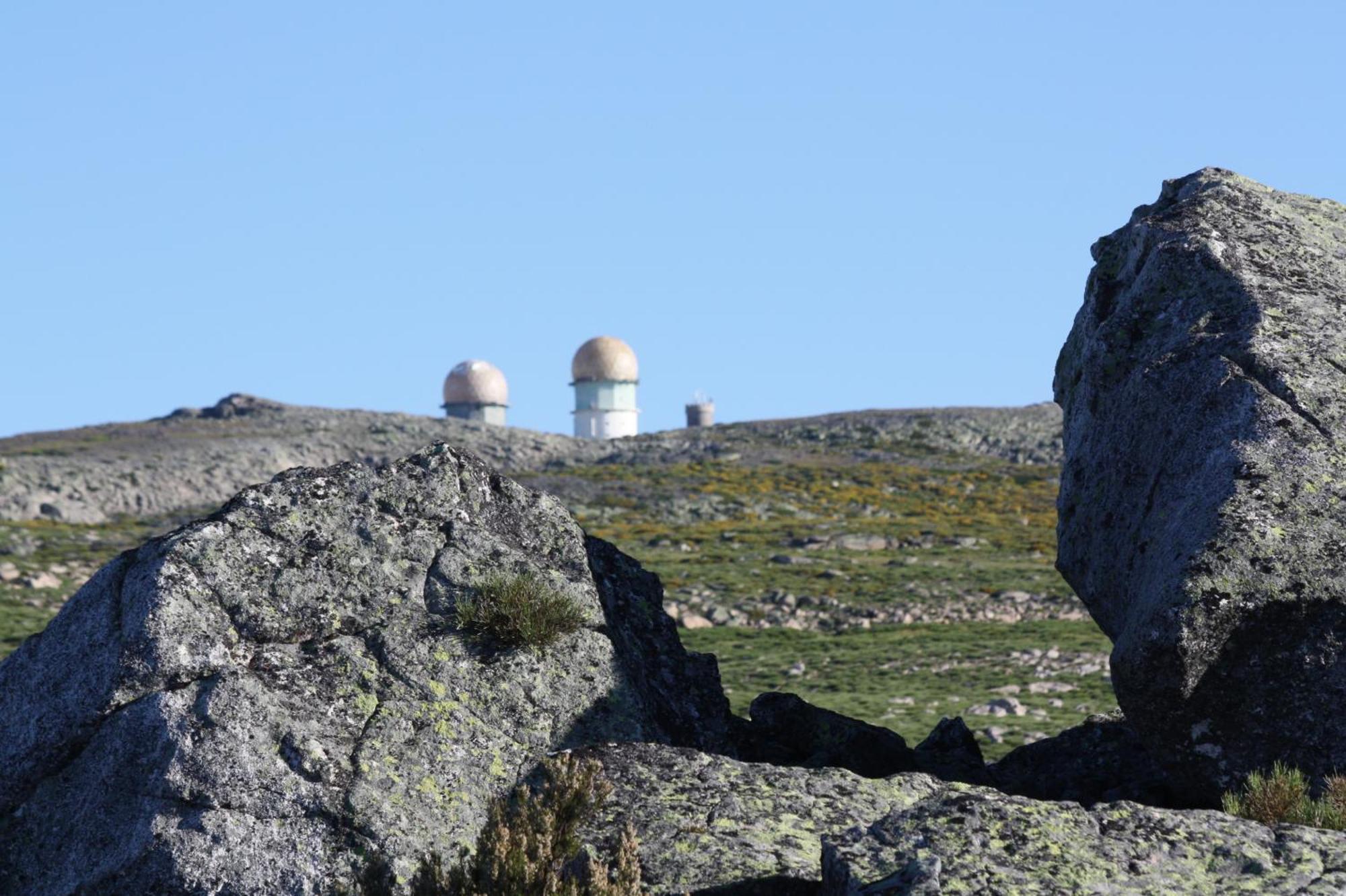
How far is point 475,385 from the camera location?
6102 inches

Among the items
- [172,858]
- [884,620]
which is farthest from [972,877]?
[884,620]

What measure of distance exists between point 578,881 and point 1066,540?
818 centimetres

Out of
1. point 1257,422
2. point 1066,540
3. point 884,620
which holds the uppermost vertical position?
point 1257,422

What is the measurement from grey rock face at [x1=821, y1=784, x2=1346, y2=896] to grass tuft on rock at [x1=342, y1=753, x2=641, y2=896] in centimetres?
129

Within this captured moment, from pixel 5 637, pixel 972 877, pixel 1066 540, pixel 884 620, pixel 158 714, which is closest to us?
pixel 972 877

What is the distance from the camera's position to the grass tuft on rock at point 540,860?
31.5ft

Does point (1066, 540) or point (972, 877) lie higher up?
point (1066, 540)

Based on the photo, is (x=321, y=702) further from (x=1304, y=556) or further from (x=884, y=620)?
(x=884, y=620)

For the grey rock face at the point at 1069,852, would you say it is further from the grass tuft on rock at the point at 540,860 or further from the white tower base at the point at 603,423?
the white tower base at the point at 603,423

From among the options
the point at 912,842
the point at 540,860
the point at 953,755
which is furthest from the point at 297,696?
the point at 953,755

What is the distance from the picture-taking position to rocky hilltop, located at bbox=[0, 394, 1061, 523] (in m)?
94.2

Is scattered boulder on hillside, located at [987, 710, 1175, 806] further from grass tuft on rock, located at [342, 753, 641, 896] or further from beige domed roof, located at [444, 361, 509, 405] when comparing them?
beige domed roof, located at [444, 361, 509, 405]

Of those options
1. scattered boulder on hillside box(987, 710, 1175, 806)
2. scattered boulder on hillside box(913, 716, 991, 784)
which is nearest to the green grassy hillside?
scattered boulder on hillside box(913, 716, 991, 784)

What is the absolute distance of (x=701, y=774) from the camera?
11.4 metres
